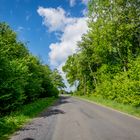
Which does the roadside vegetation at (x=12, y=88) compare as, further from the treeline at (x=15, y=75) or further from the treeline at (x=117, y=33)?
the treeline at (x=117, y=33)

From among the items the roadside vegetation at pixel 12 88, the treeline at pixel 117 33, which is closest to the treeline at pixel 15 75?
the roadside vegetation at pixel 12 88

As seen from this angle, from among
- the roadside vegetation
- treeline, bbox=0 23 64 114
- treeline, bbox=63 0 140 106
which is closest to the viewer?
the roadside vegetation

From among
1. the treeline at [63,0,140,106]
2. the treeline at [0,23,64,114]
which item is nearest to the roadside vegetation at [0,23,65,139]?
the treeline at [0,23,64,114]

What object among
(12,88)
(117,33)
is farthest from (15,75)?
(117,33)

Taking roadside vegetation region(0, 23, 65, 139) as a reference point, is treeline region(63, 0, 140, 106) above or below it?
above

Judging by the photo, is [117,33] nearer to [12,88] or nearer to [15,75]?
[15,75]

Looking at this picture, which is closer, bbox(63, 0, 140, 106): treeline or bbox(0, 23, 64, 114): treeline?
bbox(0, 23, 64, 114): treeline

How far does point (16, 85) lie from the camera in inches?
929

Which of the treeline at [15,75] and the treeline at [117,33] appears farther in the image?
the treeline at [117,33]

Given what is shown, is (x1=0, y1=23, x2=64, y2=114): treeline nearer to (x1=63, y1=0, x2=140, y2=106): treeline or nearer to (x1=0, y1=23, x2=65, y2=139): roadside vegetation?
(x1=0, y1=23, x2=65, y2=139): roadside vegetation

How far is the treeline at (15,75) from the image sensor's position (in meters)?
21.4

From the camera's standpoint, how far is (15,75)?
2519cm

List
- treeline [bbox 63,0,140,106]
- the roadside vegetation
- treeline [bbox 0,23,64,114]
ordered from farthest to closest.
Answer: treeline [bbox 63,0,140,106] → treeline [bbox 0,23,64,114] → the roadside vegetation

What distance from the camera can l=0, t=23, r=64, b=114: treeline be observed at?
21392mm
